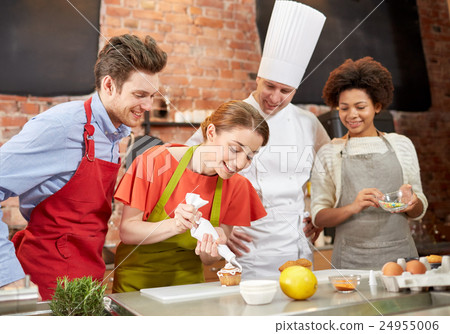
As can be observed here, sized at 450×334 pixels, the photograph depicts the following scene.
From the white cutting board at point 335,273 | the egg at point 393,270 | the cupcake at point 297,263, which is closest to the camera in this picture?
the egg at point 393,270

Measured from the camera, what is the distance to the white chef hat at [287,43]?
3.56ft

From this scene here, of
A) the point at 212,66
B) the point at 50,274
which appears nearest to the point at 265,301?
the point at 50,274

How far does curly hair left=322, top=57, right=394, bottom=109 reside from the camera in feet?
3.45

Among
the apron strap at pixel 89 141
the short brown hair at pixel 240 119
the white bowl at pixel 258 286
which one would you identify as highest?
the short brown hair at pixel 240 119

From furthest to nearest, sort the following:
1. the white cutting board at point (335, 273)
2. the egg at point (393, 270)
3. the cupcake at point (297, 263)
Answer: the cupcake at point (297, 263) → the white cutting board at point (335, 273) → the egg at point (393, 270)

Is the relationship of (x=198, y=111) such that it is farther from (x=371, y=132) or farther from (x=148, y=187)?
(x=371, y=132)

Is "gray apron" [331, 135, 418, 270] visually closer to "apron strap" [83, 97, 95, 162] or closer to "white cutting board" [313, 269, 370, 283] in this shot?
"white cutting board" [313, 269, 370, 283]

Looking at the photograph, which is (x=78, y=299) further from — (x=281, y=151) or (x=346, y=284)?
(x=281, y=151)

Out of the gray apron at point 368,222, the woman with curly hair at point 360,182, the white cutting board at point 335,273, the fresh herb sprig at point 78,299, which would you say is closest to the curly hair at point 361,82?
the woman with curly hair at point 360,182

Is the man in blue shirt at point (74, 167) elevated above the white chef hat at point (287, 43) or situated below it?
below

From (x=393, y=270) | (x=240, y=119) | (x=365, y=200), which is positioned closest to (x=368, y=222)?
(x=365, y=200)

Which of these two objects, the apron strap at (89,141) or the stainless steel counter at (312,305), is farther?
the apron strap at (89,141)

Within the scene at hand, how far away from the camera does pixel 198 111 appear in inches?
42.3

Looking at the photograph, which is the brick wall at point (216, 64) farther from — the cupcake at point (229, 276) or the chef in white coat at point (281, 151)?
the cupcake at point (229, 276)
